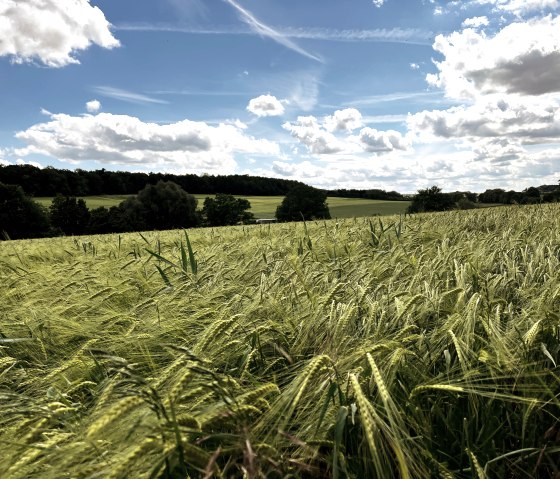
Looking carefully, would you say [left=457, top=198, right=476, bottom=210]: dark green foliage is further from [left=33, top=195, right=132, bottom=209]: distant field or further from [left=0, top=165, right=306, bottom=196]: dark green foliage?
[left=33, top=195, right=132, bottom=209]: distant field

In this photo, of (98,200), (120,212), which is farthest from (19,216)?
(98,200)

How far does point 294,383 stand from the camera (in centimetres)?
106

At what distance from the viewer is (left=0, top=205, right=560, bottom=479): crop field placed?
0.95 meters

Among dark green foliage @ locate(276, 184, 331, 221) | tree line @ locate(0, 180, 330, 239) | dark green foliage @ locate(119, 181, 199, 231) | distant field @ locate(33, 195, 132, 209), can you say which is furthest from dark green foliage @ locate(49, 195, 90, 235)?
dark green foliage @ locate(276, 184, 331, 221)

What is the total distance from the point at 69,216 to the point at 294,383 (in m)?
68.3

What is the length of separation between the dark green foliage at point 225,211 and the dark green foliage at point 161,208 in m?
7.82

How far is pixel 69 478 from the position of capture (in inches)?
35.9

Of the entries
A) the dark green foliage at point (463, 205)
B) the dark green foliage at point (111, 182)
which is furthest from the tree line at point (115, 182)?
the dark green foliage at point (463, 205)

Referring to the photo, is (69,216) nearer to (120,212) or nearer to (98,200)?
(120,212)

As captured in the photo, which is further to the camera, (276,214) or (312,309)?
(276,214)

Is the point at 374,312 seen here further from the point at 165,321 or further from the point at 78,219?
Result: the point at 78,219

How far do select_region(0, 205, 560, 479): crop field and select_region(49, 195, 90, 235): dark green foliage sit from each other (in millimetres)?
65261

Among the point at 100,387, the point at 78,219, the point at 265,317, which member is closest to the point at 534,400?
the point at 265,317

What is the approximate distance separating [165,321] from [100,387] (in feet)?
1.60
